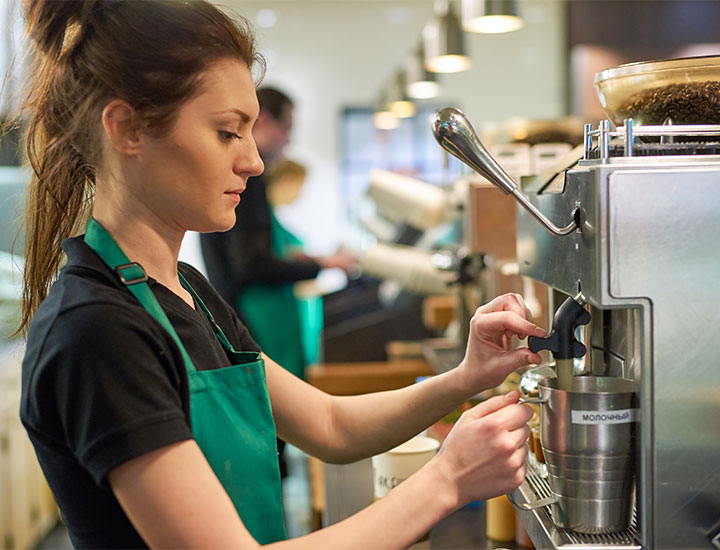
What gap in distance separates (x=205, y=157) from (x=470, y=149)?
0.29m

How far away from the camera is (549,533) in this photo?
2.99 ft

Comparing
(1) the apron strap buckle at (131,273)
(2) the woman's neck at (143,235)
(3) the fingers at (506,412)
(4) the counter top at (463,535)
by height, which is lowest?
(4) the counter top at (463,535)

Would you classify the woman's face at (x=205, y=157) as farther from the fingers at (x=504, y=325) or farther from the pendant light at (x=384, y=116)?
the pendant light at (x=384, y=116)

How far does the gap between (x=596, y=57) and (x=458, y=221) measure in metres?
3.57

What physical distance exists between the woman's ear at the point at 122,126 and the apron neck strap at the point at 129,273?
97 mm

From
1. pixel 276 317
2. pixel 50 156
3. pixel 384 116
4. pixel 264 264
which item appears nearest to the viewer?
pixel 50 156

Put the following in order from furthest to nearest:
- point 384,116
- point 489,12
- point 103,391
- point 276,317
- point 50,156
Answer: point 384,116, point 276,317, point 489,12, point 50,156, point 103,391

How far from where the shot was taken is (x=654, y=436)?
0.85 m

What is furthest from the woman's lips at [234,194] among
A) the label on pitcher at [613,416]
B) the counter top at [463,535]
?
the counter top at [463,535]

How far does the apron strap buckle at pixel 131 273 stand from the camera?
92 centimetres

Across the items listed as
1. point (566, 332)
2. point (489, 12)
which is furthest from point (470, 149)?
point (489, 12)

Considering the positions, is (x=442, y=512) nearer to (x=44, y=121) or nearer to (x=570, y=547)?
(x=570, y=547)

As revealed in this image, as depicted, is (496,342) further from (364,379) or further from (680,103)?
(364,379)

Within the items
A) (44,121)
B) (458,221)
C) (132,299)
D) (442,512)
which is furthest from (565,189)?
(458,221)
